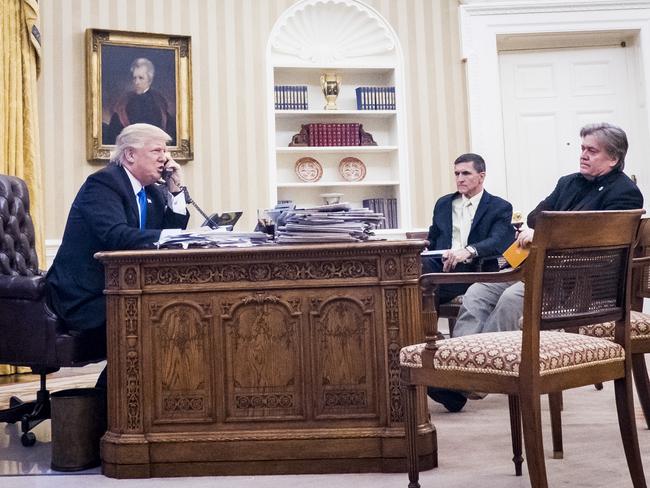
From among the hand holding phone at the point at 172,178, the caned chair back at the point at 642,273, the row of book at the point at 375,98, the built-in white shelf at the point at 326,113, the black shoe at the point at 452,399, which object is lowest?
the black shoe at the point at 452,399

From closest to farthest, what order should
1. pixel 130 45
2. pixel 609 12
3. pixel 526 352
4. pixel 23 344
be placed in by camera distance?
1. pixel 526 352
2. pixel 23 344
3. pixel 130 45
4. pixel 609 12

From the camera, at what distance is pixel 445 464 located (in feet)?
7.89

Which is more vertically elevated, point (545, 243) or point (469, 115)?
point (469, 115)

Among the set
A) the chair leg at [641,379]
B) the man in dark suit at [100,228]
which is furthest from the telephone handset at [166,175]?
the chair leg at [641,379]

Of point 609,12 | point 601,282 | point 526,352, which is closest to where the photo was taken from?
point 526,352

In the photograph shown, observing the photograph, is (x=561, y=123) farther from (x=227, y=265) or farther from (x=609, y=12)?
(x=227, y=265)

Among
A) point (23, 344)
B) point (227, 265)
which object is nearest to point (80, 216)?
point (23, 344)

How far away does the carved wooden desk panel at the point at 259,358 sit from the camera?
2340mm

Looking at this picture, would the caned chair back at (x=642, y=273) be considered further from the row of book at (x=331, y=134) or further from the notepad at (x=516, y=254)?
the row of book at (x=331, y=134)

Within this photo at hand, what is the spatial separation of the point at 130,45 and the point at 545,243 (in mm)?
4362

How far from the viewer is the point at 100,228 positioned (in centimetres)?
267

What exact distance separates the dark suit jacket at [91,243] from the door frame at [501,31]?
145 inches

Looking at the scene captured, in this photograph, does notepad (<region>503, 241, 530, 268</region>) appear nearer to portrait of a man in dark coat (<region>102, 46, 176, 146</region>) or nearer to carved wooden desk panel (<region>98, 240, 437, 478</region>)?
carved wooden desk panel (<region>98, 240, 437, 478</region>)

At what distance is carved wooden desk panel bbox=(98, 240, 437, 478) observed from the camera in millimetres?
2340
